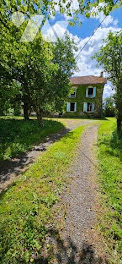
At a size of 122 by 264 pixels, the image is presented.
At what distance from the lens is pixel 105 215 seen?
309cm

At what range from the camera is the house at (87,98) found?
24.3 meters

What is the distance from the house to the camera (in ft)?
79.6

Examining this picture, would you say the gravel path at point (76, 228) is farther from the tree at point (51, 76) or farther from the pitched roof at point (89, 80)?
the pitched roof at point (89, 80)

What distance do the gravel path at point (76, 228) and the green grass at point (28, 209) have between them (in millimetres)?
242

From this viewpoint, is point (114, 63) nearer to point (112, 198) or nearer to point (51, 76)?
point (51, 76)

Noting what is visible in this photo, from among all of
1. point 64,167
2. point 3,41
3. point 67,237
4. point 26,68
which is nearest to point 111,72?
point 26,68

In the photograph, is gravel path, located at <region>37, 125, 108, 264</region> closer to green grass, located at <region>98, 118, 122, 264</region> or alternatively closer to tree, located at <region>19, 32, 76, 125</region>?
green grass, located at <region>98, 118, 122, 264</region>

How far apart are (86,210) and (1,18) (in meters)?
6.62

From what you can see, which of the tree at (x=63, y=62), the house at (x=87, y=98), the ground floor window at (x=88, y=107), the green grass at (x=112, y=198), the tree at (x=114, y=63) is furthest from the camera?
the ground floor window at (x=88, y=107)

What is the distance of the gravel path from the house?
21493 millimetres

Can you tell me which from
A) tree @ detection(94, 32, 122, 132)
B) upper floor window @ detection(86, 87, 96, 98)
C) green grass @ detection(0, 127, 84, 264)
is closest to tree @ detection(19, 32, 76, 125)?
tree @ detection(94, 32, 122, 132)

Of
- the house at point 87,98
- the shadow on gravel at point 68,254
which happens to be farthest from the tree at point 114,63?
the house at point 87,98

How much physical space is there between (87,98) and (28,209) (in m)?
24.2

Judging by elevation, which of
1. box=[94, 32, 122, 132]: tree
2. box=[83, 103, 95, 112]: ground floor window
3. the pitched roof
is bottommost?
box=[83, 103, 95, 112]: ground floor window
